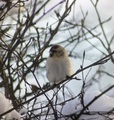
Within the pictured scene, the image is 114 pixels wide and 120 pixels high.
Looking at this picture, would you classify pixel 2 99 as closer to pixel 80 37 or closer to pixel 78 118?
pixel 78 118

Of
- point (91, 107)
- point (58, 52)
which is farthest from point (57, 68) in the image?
point (91, 107)

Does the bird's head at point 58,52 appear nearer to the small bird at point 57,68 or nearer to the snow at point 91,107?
the small bird at point 57,68

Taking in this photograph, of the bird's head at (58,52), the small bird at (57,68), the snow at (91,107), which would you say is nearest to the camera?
the snow at (91,107)

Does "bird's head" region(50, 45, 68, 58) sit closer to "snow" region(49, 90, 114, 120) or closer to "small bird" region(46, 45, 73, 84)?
"small bird" region(46, 45, 73, 84)

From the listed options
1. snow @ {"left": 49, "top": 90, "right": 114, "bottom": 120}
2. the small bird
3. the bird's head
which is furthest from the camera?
the bird's head

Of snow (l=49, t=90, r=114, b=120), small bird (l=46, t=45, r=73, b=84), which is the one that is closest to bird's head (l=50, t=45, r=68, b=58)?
small bird (l=46, t=45, r=73, b=84)

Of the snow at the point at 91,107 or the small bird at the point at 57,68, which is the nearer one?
the snow at the point at 91,107

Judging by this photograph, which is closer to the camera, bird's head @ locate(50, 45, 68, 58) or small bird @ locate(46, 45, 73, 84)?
small bird @ locate(46, 45, 73, 84)

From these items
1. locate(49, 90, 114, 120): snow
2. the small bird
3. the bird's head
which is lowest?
locate(49, 90, 114, 120): snow

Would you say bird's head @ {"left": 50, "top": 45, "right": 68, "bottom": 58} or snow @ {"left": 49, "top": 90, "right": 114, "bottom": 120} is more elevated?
bird's head @ {"left": 50, "top": 45, "right": 68, "bottom": 58}

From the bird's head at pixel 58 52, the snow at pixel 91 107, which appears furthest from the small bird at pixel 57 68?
the snow at pixel 91 107

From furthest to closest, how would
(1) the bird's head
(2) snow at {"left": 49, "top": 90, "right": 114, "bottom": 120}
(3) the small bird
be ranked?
(1) the bird's head
(3) the small bird
(2) snow at {"left": 49, "top": 90, "right": 114, "bottom": 120}
